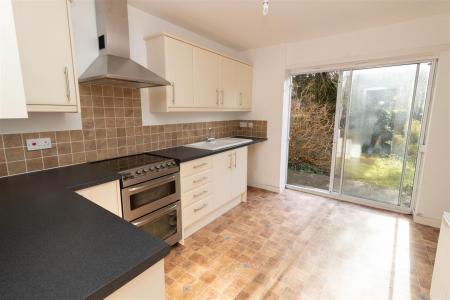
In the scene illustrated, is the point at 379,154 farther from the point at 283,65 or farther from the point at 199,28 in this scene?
the point at 199,28

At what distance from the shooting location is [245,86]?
3557 mm

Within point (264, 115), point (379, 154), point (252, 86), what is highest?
point (252, 86)

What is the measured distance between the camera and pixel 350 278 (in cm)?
185

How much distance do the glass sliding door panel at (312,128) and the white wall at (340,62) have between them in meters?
0.30

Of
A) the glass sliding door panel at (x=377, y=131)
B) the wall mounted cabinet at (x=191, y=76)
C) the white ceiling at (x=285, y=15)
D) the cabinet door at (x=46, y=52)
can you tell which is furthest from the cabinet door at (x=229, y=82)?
the cabinet door at (x=46, y=52)

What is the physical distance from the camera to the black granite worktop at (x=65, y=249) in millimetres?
582

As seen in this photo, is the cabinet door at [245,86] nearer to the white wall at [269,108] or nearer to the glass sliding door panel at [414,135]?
the white wall at [269,108]

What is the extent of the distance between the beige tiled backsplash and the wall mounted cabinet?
0.30 m

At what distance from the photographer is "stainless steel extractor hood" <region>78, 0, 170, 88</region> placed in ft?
5.93

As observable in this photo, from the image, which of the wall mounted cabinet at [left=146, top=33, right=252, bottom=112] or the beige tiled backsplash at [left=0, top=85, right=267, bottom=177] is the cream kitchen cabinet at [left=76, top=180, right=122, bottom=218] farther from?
the wall mounted cabinet at [left=146, top=33, right=252, bottom=112]

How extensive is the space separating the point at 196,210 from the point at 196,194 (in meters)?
0.18

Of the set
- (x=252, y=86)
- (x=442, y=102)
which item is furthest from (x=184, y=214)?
(x=442, y=102)

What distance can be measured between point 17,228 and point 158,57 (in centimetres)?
192

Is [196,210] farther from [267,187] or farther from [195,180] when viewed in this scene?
[267,187]
